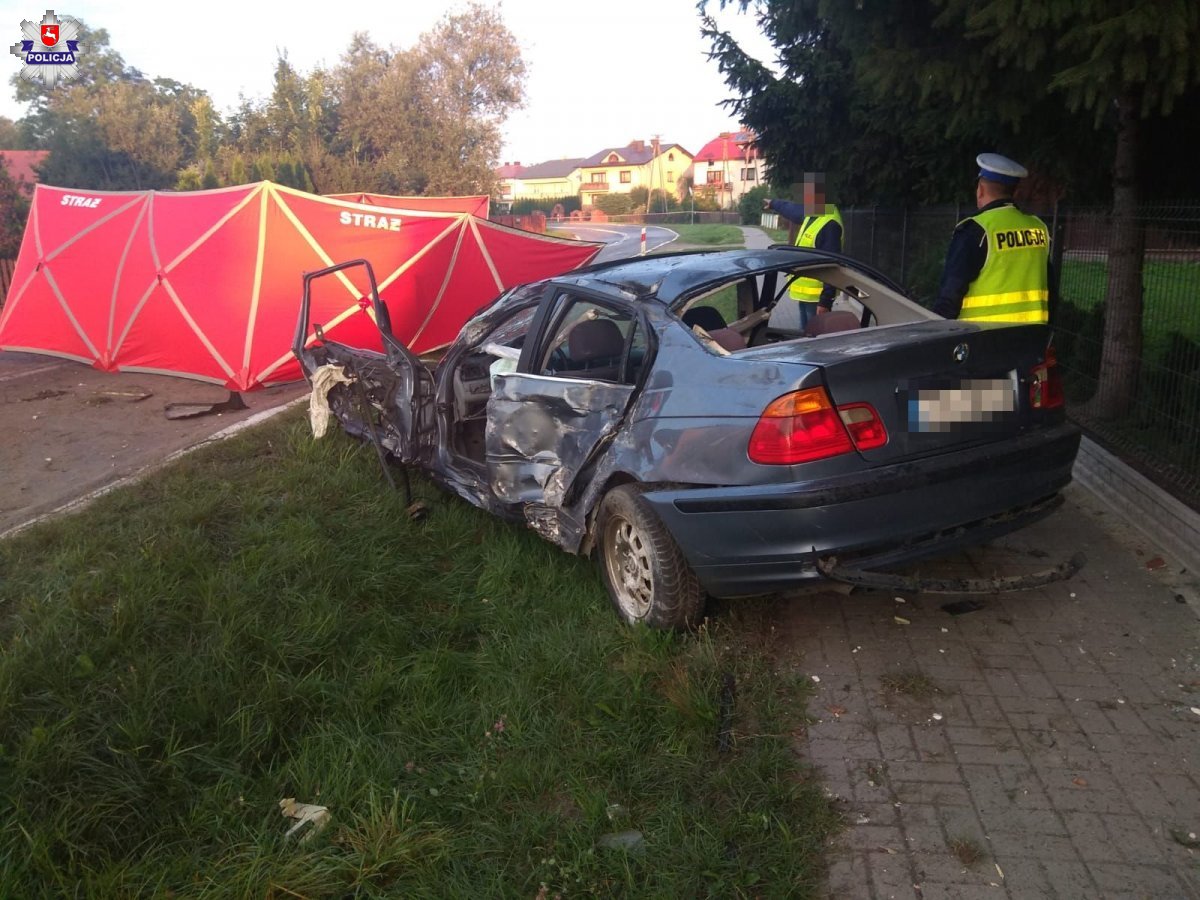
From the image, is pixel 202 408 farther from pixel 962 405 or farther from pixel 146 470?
pixel 962 405

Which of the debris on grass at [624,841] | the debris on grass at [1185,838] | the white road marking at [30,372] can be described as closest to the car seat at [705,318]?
the debris on grass at [624,841]

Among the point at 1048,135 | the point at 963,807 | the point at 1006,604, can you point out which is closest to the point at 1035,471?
the point at 1006,604

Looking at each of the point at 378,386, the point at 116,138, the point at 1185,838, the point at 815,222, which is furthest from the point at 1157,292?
the point at 116,138

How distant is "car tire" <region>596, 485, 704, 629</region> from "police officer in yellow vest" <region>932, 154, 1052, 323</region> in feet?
7.12

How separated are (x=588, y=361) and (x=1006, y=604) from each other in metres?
2.24

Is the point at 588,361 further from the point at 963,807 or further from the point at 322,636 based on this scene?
the point at 963,807

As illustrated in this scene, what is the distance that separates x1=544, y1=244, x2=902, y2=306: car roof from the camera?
4234mm

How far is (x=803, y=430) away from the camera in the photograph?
11.2 feet

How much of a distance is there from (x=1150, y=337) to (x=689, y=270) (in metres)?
3.90

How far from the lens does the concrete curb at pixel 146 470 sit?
5965 millimetres

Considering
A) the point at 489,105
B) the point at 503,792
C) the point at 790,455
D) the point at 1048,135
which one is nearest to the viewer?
the point at 503,792

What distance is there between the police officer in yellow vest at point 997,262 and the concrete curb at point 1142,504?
1.10 metres

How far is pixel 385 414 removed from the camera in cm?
613

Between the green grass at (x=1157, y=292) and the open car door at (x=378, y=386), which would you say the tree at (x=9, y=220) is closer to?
the open car door at (x=378, y=386)
